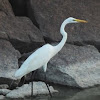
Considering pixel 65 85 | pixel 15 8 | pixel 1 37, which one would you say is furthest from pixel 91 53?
pixel 15 8

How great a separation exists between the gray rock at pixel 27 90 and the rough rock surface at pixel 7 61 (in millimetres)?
301

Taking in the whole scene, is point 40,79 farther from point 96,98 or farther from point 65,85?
point 96,98

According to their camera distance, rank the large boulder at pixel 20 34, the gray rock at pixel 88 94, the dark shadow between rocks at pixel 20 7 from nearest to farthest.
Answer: the gray rock at pixel 88 94
the large boulder at pixel 20 34
the dark shadow between rocks at pixel 20 7

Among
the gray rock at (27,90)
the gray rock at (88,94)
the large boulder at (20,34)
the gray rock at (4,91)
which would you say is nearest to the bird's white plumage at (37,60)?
the gray rock at (27,90)

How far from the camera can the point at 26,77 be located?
8344 millimetres

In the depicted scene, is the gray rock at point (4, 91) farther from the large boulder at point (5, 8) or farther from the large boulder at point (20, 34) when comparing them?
the large boulder at point (5, 8)

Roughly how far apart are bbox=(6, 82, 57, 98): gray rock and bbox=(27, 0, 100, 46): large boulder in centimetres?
169

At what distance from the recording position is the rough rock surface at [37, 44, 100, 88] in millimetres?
7965

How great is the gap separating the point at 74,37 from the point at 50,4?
102cm

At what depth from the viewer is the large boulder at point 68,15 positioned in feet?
30.8

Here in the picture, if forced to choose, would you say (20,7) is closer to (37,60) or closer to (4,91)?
(37,60)

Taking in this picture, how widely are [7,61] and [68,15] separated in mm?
2287

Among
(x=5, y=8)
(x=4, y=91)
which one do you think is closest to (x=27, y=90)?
(x=4, y=91)

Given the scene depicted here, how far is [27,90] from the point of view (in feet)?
24.8
